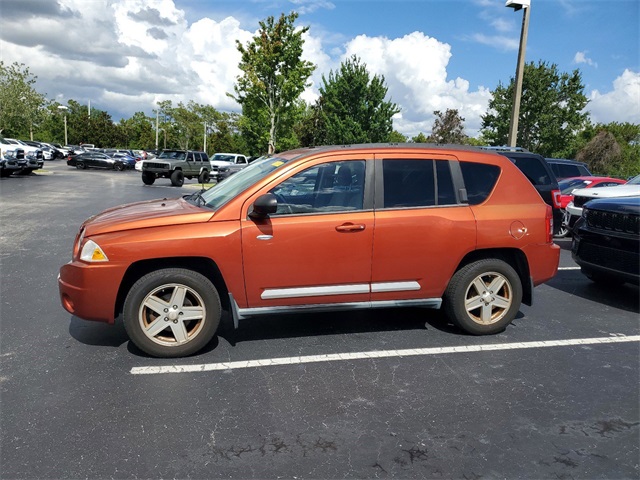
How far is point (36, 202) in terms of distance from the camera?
14.6 m

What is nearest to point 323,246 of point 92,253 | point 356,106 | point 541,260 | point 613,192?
point 92,253

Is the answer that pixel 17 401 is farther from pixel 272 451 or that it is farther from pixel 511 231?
pixel 511 231

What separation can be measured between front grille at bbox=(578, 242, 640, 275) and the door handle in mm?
3489

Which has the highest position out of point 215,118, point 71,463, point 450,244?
point 215,118

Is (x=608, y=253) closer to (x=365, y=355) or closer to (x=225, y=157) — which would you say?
(x=365, y=355)

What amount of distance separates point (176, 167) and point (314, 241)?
74.9 ft

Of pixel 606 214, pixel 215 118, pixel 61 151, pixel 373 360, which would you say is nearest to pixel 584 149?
pixel 606 214

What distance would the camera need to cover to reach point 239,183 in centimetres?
477

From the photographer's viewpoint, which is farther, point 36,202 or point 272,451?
point 36,202

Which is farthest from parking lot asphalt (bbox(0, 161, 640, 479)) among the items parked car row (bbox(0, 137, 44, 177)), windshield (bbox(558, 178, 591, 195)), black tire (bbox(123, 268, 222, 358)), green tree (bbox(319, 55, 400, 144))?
green tree (bbox(319, 55, 400, 144))

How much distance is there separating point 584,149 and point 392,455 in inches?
1959

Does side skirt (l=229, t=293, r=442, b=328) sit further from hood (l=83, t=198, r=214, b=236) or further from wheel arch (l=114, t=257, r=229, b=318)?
hood (l=83, t=198, r=214, b=236)

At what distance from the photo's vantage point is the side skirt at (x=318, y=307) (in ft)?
14.0

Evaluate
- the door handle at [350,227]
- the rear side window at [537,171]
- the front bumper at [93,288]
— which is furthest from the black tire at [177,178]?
the door handle at [350,227]
